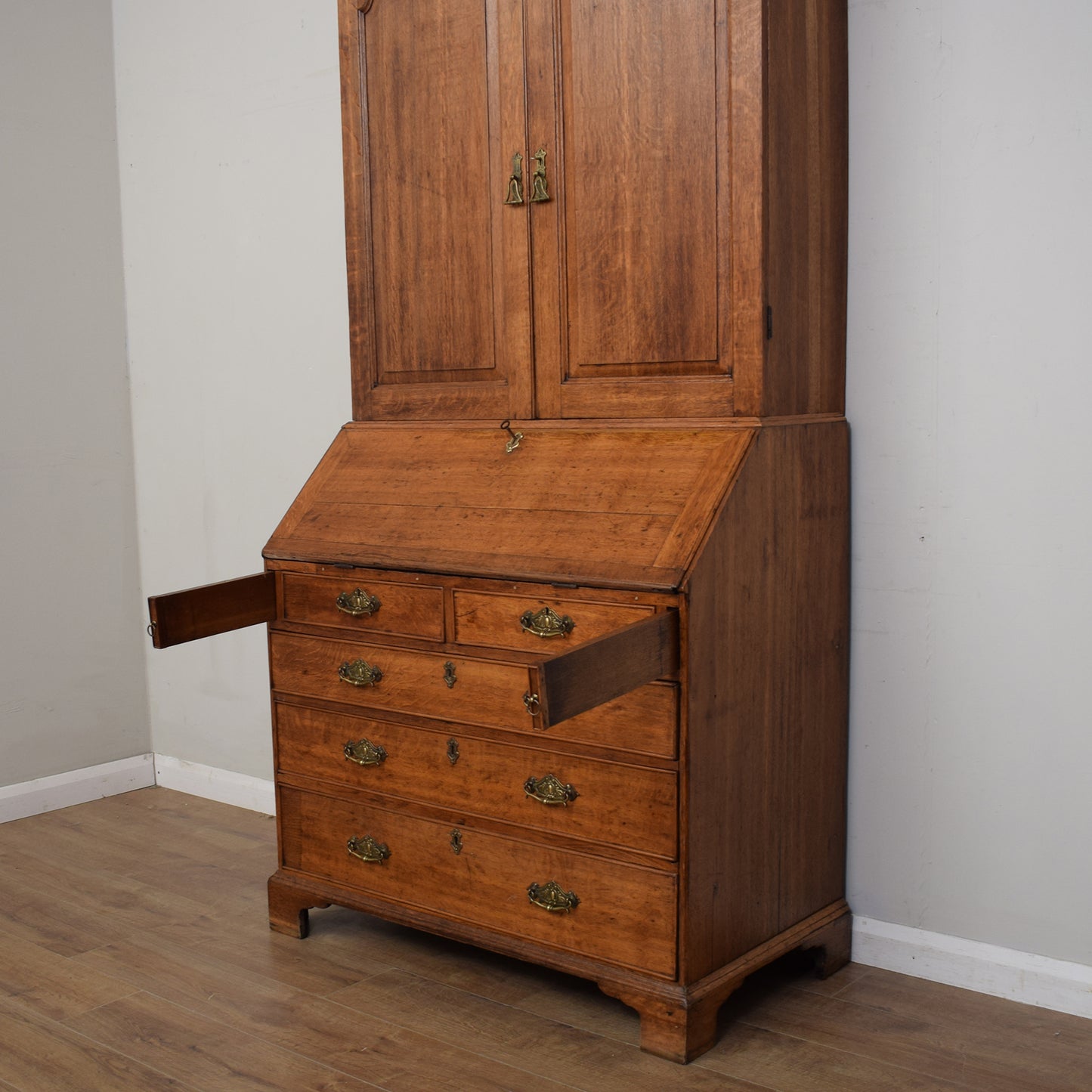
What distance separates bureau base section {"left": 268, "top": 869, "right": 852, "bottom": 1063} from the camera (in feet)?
7.45

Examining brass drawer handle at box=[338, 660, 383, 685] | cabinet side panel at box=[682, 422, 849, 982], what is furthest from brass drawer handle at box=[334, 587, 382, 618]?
cabinet side panel at box=[682, 422, 849, 982]

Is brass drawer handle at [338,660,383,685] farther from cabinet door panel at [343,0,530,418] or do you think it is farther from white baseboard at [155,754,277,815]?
white baseboard at [155,754,277,815]

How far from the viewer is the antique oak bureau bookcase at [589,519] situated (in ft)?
7.47

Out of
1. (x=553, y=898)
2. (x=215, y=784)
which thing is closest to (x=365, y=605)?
(x=553, y=898)

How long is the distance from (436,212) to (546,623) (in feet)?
3.30

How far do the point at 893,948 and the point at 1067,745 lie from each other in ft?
1.91

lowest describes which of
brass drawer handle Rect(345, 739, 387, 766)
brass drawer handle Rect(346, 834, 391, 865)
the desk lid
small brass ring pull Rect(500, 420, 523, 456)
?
brass drawer handle Rect(346, 834, 391, 865)

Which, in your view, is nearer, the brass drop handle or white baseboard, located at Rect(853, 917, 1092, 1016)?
white baseboard, located at Rect(853, 917, 1092, 1016)

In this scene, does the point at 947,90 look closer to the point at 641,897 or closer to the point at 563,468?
the point at 563,468

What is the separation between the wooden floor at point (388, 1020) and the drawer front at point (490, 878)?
167 millimetres

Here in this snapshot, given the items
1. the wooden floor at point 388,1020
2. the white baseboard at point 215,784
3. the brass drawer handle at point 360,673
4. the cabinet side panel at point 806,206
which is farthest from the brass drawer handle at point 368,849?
the cabinet side panel at point 806,206

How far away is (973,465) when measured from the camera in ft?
8.21

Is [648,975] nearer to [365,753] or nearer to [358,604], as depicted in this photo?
[365,753]

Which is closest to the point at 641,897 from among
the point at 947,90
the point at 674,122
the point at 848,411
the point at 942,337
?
the point at 848,411
